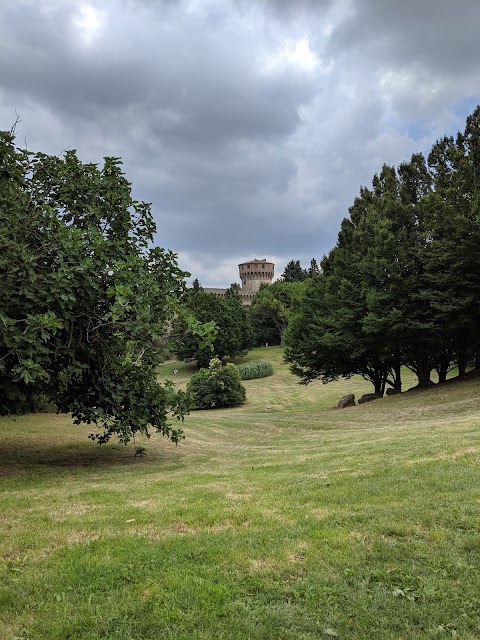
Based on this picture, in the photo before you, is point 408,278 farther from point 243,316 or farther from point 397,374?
point 243,316

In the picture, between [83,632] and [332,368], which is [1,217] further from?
[332,368]

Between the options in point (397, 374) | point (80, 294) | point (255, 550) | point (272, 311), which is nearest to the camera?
point (255, 550)

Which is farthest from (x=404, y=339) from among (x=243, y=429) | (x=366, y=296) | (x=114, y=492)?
(x=114, y=492)

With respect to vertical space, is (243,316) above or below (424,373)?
above

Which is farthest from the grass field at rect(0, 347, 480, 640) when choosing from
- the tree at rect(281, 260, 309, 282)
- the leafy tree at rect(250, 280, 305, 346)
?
the tree at rect(281, 260, 309, 282)

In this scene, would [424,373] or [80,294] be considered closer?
[80,294]

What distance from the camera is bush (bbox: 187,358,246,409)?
38.5 meters

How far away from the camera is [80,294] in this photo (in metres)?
9.20

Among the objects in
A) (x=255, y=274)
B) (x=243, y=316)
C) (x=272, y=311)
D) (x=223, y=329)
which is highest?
(x=255, y=274)

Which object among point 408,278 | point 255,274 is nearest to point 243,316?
point 255,274

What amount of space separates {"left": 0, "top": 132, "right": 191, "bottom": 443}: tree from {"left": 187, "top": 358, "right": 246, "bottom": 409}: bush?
1031 inches

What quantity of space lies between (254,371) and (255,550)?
2185 inches

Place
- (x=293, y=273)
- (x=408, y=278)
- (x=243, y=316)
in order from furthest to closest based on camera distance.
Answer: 1. (x=293, y=273)
2. (x=243, y=316)
3. (x=408, y=278)

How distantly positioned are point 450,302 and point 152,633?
21.0 meters
